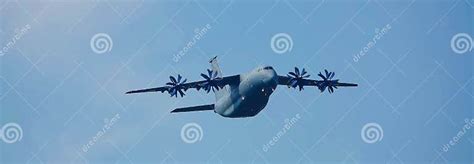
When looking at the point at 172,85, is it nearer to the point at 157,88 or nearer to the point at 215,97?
the point at 157,88

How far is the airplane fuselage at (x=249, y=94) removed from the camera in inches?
502

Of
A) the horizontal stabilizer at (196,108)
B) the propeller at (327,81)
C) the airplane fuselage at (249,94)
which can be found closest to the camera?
the airplane fuselage at (249,94)

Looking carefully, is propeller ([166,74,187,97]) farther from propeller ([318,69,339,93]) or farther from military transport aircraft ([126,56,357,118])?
propeller ([318,69,339,93])

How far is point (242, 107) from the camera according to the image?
14.0 m

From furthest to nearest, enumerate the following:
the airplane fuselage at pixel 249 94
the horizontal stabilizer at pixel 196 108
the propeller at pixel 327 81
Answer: the propeller at pixel 327 81, the horizontal stabilizer at pixel 196 108, the airplane fuselage at pixel 249 94

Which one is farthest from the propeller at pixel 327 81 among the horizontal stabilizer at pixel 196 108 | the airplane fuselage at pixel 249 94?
the horizontal stabilizer at pixel 196 108

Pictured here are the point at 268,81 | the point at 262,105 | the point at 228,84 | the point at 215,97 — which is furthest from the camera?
the point at 215,97

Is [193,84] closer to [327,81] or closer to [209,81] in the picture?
[209,81]

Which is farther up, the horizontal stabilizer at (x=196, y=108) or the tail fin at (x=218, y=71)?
the tail fin at (x=218, y=71)

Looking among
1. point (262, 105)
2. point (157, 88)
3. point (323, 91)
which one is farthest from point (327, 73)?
point (157, 88)

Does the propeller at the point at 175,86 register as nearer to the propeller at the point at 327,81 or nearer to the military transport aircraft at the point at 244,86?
the military transport aircraft at the point at 244,86

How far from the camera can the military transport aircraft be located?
12.9 m

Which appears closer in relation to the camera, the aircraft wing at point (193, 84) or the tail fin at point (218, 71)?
the aircraft wing at point (193, 84)

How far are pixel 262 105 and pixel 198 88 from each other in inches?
59.0
